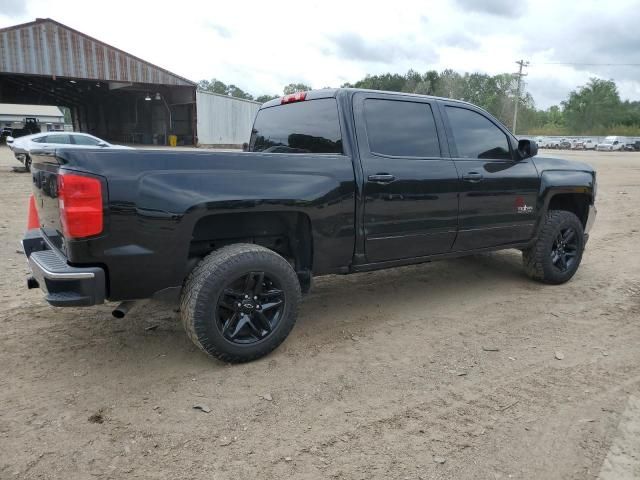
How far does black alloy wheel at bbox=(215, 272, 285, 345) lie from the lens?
3.26 metres

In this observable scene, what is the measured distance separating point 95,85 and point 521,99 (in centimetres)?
7051

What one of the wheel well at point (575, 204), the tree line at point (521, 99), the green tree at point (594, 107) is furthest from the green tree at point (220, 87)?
the wheel well at point (575, 204)

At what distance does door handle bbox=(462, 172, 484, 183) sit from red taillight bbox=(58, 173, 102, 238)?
2.98 meters

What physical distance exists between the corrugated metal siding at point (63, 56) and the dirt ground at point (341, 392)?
28081mm

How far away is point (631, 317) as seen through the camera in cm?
439

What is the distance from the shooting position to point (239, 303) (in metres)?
3.28

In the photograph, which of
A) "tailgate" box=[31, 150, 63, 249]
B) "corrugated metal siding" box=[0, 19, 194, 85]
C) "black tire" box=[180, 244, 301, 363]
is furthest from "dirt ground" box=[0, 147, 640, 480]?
"corrugated metal siding" box=[0, 19, 194, 85]

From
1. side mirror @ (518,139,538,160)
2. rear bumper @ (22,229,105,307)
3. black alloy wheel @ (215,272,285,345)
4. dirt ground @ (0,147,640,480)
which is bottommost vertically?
dirt ground @ (0,147,640,480)

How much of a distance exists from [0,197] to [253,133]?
26.7 ft

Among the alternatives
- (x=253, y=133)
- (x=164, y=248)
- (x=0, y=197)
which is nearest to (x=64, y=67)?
(x=0, y=197)

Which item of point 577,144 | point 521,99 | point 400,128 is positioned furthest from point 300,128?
point 521,99

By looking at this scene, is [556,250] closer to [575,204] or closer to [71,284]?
[575,204]

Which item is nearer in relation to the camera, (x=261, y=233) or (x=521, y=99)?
(x=261, y=233)

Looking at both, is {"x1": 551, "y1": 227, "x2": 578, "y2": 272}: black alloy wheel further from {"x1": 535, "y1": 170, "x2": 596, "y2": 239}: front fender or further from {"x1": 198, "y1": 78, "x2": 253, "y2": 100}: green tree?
{"x1": 198, "y1": 78, "x2": 253, "y2": 100}: green tree
